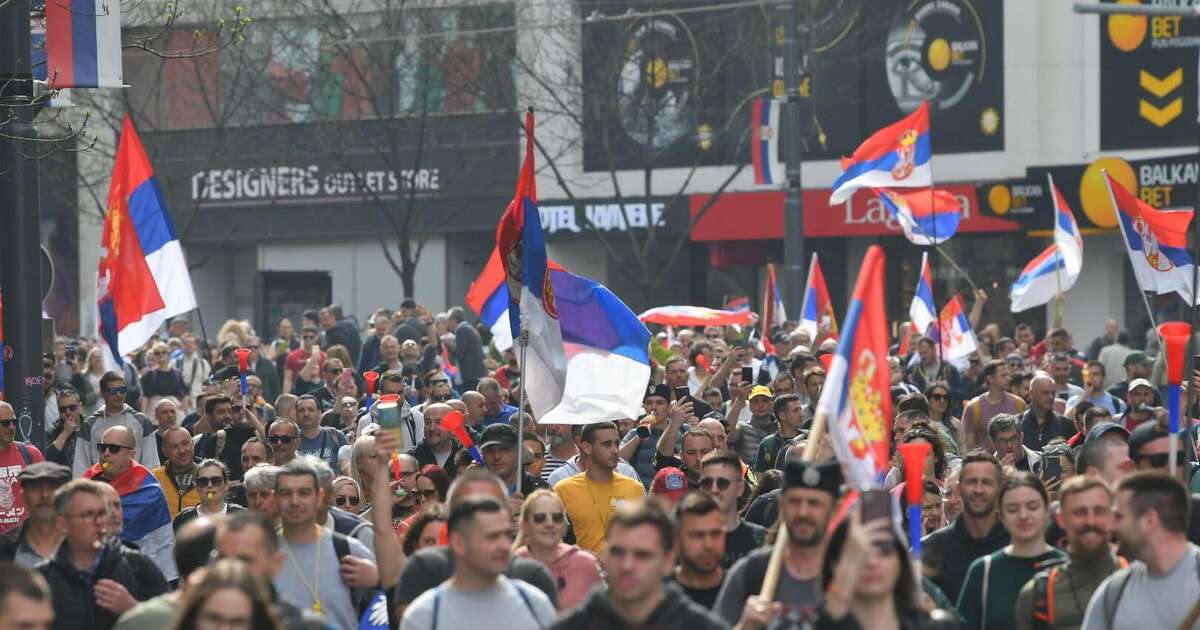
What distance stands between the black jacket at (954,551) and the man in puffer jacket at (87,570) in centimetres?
304

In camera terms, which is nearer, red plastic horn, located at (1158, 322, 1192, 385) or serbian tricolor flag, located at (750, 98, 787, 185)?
red plastic horn, located at (1158, 322, 1192, 385)

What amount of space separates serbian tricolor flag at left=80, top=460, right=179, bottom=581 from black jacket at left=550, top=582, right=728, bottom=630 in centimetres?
476

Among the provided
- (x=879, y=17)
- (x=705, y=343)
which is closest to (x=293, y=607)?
(x=705, y=343)

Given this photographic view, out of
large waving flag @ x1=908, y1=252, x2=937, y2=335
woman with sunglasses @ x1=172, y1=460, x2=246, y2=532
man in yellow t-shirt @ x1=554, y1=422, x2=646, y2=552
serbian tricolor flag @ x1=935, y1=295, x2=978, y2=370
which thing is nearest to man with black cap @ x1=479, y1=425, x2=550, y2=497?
man in yellow t-shirt @ x1=554, y1=422, x2=646, y2=552

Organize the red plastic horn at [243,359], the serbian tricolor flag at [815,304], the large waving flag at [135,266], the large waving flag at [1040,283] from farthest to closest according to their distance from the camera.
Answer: the serbian tricolor flag at [815,304] → the large waving flag at [1040,283] → the red plastic horn at [243,359] → the large waving flag at [135,266]

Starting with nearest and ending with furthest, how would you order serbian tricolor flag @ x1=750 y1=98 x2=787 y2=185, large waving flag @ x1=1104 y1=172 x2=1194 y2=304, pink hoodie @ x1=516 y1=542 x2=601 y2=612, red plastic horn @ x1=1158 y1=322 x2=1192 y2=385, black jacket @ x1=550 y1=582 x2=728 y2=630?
black jacket @ x1=550 y1=582 x2=728 y2=630
pink hoodie @ x1=516 y1=542 x2=601 y2=612
red plastic horn @ x1=1158 y1=322 x2=1192 y2=385
large waving flag @ x1=1104 y1=172 x2=1194 y2=304
serbian tricolor flag @ x1=750 y1=98 x2=787 y2=185

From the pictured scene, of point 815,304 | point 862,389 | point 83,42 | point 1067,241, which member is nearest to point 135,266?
point 83,42

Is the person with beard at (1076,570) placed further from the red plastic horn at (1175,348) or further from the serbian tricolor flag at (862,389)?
the red plastic horn at (1175,348)

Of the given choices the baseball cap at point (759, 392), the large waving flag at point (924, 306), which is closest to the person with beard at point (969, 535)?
the baseball cap at point (759, 392)

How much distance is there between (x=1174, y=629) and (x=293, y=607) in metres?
2.85

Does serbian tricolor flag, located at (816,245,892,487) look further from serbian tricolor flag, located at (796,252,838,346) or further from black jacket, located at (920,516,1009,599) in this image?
serbian tricolor flag, located at (796,252,838,346)

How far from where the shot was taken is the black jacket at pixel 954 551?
8.35 meters

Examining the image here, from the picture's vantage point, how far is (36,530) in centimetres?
841

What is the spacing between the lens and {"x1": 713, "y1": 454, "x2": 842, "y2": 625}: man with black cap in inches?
256
